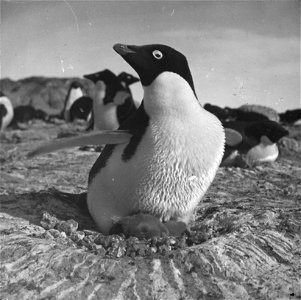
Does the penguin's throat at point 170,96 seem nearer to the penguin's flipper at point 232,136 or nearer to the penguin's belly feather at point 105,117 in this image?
the penguin's flipper at point 232,136

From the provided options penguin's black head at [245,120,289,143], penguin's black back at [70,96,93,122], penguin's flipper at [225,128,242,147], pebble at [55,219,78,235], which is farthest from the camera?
penguin's black back at [70,96,93,122]

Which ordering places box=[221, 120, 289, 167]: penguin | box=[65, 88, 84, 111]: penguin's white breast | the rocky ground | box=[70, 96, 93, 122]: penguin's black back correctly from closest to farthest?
the rocky ground, box=[221, 120, 289, 167]: penguin, box=[70, 96, 93, 122]: penguin's black back, box=[65, 88, 84, 111]: penguin's white breast

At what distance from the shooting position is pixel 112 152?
1940 millimetres

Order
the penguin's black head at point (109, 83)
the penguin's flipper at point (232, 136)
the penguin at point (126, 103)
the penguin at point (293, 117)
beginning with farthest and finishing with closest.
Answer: the penguin at point (293, 117) → the penguin's black head at point (109, 83) → the penguin at point (126, 103) → the penguin's flipper at point (232, 136)

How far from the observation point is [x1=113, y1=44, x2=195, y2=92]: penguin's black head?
186cm

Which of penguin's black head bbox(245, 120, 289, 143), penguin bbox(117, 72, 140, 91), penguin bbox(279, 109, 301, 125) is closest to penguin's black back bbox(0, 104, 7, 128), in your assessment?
penguin bbox(117, 72, 140, 91)

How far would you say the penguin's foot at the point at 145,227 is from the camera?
1793mm

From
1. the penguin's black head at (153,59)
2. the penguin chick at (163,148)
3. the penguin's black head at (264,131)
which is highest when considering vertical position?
the penguin's black head at (153,59)

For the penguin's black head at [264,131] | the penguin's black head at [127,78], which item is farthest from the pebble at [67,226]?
the penguin's black head at [127,78]

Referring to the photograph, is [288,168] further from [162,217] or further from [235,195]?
[162,217]

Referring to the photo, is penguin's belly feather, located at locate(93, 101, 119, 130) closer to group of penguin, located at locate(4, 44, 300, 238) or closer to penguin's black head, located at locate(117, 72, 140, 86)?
penguin's black head, located at locate(117, 72, 140, 86)

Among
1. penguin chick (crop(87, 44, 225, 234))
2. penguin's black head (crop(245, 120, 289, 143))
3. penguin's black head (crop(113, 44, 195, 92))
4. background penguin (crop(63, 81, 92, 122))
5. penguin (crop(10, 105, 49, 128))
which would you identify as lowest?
penguin (crop(10, 105, 49, 128))

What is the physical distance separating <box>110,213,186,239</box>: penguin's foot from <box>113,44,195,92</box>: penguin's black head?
0.47 metres

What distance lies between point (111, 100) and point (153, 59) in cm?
339
